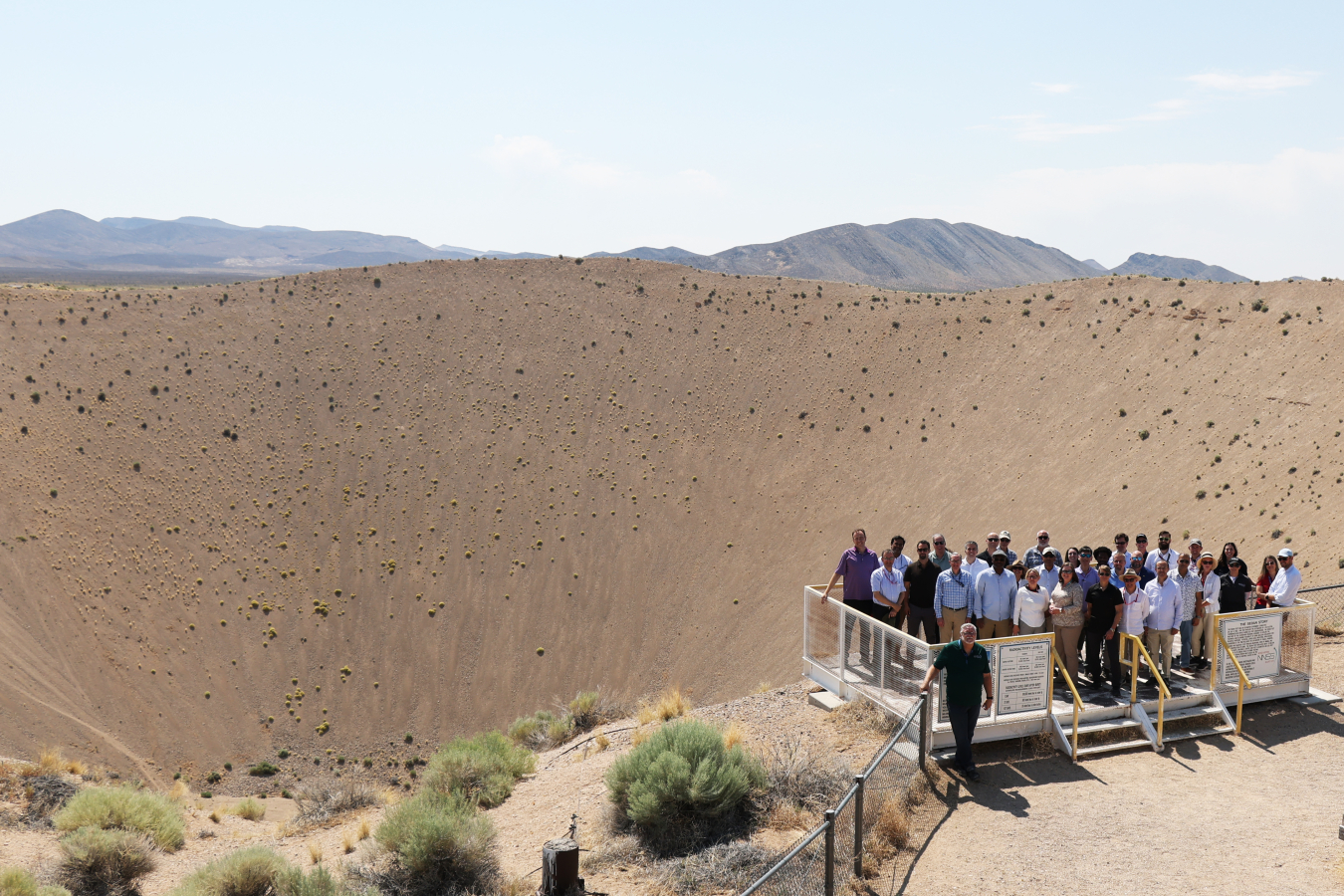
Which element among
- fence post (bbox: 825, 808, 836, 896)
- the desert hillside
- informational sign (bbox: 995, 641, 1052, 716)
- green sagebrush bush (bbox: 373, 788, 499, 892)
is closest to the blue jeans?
informational sign (bbox: 995, 641, 1052, 716)

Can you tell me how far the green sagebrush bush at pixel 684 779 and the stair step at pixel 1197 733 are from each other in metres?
4.84

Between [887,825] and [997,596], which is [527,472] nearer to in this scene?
[997,596]

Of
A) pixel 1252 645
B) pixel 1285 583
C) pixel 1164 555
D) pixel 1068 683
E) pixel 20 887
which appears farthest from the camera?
pixel 1285 583

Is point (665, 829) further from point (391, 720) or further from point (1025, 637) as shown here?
point (391, 720)

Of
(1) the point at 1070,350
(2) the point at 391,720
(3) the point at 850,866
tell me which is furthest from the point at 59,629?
(1) the point at 1070,350

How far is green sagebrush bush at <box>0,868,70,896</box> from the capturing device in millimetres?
8711

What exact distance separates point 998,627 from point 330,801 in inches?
384

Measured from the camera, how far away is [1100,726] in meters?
10.2

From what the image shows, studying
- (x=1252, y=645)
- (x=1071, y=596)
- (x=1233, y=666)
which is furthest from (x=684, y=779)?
(x=1252, y=645)

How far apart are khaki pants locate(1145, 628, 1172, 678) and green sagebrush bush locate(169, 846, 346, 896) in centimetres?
946

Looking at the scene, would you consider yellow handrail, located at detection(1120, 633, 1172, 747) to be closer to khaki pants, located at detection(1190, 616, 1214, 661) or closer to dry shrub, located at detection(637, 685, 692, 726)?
khaki pants, located at detection(1190, 616, 1214, 661)

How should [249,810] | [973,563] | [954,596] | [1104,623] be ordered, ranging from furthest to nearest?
[249,810] → [973,563] → [954,596] → [1104,623]

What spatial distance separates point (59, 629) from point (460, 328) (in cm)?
2459

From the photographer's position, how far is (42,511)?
32.0 metres
